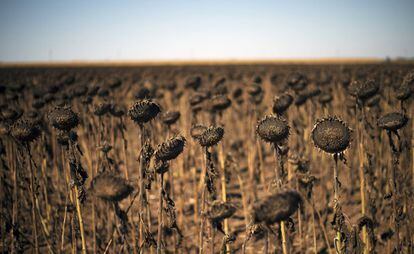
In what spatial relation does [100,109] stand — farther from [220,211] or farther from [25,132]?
[220,211]

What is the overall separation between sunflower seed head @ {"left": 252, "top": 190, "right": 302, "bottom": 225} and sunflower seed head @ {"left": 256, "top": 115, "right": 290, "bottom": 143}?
1317 millimetres

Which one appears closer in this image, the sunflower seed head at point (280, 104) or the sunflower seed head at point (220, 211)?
the sunflower seed head at point (220, 211)

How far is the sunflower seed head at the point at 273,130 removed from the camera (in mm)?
4008

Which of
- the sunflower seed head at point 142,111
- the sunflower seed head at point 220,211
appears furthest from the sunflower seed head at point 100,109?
the sunflower seed head at point 220,211

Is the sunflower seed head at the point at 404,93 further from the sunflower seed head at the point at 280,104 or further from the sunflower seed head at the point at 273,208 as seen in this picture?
the sunflower seed head at the point at 273,208

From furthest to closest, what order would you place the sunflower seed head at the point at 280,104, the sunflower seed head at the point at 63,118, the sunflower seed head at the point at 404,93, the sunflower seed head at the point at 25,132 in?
the sunflower seed head at the point at 280,104 → the sunflower seed head at the point at 404,93 → the sunflower seed head at the point at 25,132 → the sunflower seed head at the point at 63,118

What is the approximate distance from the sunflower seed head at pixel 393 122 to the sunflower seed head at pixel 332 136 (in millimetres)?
1439

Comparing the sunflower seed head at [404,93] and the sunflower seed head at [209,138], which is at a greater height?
the sunflower seed head at [404,93]

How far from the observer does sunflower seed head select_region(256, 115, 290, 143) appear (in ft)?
13.1

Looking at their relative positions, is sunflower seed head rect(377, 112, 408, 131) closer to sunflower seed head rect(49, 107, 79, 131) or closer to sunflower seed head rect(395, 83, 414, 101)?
sunflower seed head rect(395, 83, 414, 101)

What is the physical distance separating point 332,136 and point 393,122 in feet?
5.51

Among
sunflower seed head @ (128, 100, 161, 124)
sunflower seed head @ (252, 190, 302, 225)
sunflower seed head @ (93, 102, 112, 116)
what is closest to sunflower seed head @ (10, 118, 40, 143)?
sunflower seed head @ (128, 100, 161, 124)

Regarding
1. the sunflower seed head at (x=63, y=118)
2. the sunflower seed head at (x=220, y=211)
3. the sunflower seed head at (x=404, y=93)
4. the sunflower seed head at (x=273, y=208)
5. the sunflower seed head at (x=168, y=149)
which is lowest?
the sunflower seed head at (x=220, y=211)

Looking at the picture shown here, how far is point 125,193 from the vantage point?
3271mm
